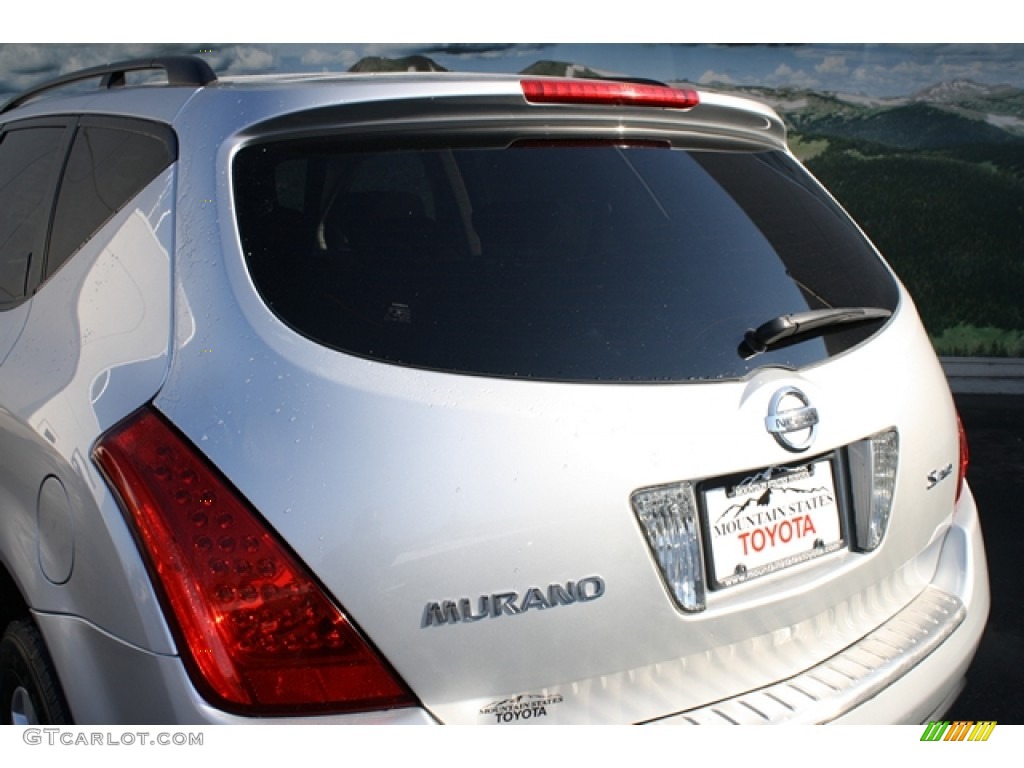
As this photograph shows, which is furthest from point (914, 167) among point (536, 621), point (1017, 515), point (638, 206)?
point (536, 621)

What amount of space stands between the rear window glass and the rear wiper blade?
0.02m

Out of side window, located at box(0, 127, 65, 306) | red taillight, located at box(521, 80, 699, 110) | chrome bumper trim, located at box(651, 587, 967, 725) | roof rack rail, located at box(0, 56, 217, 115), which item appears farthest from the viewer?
side window, located at box(0, 127, 65, 306)

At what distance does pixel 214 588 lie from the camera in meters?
1.59

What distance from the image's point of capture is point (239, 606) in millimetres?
1591

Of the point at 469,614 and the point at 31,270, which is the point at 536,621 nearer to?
the point at 469,614

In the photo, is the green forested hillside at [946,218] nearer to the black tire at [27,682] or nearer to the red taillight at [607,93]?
the red taillight at [607,93]

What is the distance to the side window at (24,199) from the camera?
2.52m

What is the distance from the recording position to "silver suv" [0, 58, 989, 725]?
1.61 metres

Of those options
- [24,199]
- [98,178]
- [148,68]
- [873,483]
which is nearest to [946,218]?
[873,483]

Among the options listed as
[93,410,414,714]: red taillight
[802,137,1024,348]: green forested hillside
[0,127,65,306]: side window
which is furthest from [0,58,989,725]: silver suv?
[802,137,1024,348]: green forested hillside

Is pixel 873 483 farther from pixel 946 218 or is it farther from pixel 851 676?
pixel 946 218

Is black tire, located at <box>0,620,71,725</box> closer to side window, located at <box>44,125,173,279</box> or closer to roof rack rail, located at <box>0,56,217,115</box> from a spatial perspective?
side window, located at <box>44,125,173,279</box>

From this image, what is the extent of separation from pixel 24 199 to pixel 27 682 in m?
1.36
